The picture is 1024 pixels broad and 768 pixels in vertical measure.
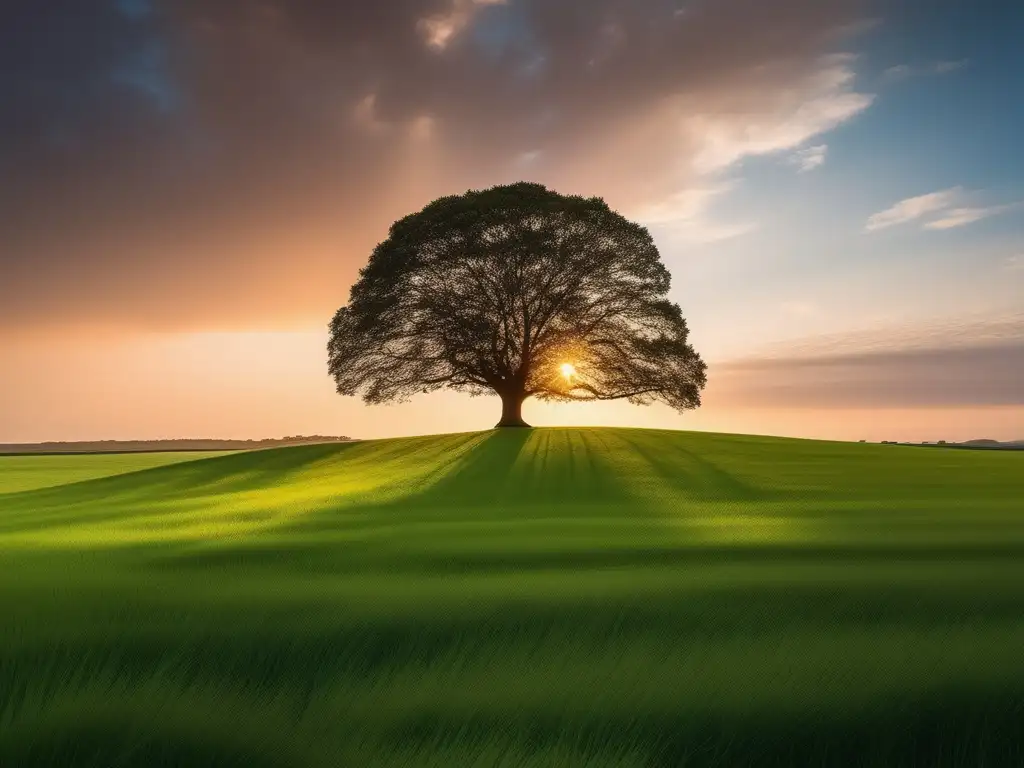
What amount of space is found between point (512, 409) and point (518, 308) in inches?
219

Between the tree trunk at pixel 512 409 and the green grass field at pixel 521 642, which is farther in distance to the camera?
the tree trunk at pixel 512 409

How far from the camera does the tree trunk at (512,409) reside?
40.8 meters

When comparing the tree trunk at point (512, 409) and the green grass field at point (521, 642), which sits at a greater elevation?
the tree trunk at point (512, 409)

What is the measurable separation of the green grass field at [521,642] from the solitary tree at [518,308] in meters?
22.0

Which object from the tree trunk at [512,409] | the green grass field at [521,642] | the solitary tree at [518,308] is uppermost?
the solitary tree at [518,308]

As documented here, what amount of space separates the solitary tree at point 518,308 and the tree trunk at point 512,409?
35 cm

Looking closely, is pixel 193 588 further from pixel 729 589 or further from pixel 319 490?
pixel 319 490

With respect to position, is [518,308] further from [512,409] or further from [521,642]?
[521,642]

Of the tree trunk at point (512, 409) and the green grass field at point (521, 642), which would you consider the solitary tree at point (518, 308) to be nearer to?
the tree trunk at point (512, 409)

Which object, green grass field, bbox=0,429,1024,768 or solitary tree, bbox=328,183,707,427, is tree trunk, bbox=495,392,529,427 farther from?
green grass field, bbox=0,429,1024,768

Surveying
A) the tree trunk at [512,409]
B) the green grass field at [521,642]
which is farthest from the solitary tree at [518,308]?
the green grass field at [521,642]

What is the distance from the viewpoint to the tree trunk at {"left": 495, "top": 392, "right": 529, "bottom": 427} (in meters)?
40.8

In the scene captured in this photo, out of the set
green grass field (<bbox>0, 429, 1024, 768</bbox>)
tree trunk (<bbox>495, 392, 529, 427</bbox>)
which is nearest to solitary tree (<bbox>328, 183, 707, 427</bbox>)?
tree trunk (<bbox>495, 392, 529, 427</bbox>)

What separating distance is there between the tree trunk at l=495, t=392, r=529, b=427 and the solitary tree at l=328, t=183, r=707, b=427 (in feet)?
1.14
